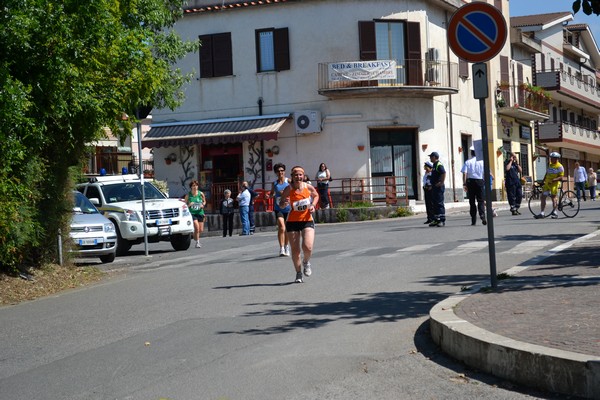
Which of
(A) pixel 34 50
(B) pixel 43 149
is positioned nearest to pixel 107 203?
(B) pixel 43 149

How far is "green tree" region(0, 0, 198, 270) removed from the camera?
13.3 meters

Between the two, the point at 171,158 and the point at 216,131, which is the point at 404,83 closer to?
the point at 216,131

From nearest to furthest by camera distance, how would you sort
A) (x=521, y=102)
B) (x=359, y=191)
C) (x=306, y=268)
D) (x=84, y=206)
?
(x=306, y=268) → (x=84, y=206) → (x=359, y=191) → (x=521, y=102)

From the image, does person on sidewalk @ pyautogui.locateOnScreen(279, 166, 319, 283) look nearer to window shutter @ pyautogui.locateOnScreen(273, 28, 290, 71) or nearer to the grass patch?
the grass patch

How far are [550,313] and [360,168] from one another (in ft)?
97.4

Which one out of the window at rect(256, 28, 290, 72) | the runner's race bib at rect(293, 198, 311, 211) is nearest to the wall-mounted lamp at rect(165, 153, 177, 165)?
the window at rect(256, 28, 290, 72)

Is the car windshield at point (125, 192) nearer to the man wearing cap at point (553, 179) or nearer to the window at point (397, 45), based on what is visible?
the man wearing cap at point (553, 179)

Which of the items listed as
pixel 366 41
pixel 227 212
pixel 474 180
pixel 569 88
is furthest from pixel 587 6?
pixel 569 88

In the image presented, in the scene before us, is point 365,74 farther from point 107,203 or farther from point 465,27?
point 465,27

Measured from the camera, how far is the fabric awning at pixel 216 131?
3775 centimetres

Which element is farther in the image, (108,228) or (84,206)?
(84,206)

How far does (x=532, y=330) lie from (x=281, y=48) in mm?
32378

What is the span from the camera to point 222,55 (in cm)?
3975

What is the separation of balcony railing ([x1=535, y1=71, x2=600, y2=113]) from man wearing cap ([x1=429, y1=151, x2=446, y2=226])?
120ft
